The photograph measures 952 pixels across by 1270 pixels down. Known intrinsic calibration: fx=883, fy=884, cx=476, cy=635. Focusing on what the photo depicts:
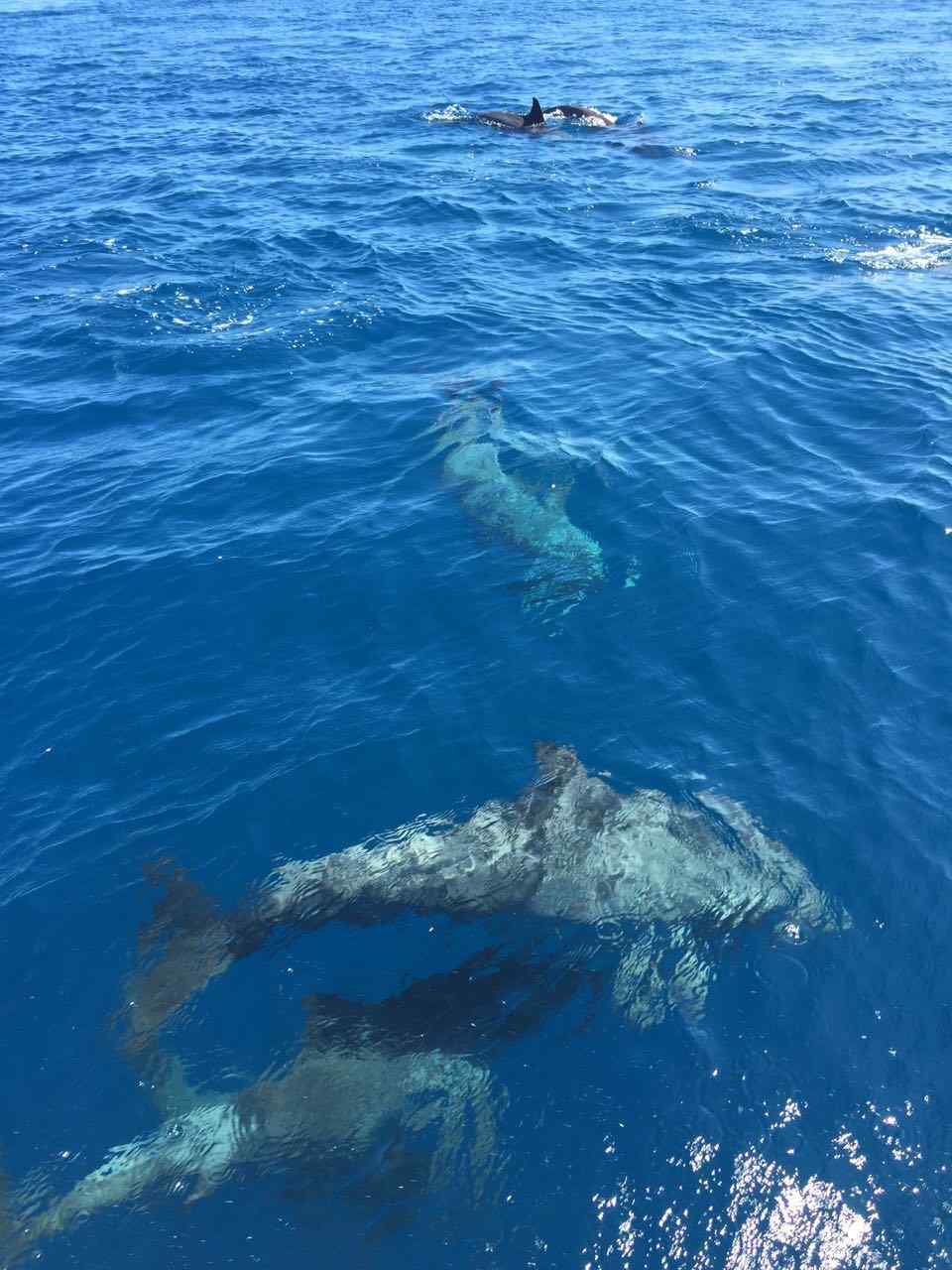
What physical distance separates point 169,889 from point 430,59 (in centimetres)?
7278

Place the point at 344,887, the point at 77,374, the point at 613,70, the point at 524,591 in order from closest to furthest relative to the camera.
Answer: the point at 344,887 < the point at 524,591 < the point at 77,374 < the point at 613,70

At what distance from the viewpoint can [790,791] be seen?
54.0 feet

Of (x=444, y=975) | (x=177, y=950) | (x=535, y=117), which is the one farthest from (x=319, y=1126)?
(x=535, y=117)

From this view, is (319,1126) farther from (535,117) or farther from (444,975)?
(535,117)

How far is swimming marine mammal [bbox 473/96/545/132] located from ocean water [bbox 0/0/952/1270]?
20.1 feet

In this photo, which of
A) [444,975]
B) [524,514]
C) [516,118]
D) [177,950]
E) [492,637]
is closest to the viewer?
[444,975]

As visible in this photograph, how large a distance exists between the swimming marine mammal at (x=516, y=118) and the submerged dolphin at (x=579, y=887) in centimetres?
4760

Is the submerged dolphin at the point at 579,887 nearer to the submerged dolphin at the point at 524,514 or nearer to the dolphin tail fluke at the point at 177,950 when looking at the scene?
the dolphin tail fluke at the point at 177,950

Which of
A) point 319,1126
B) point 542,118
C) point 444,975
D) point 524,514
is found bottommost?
→ point 319,1126

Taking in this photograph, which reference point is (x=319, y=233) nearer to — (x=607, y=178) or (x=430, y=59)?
(x=607, y=178)

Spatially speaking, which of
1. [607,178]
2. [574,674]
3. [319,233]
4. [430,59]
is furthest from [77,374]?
[430,59]

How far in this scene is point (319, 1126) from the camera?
12.3 meters

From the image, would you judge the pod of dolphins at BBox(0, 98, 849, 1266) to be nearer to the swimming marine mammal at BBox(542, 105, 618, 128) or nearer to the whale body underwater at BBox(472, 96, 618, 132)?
the whale body underwater at BBox(472, 96, 618, 132)

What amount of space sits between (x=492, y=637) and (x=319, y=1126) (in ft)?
34.7
